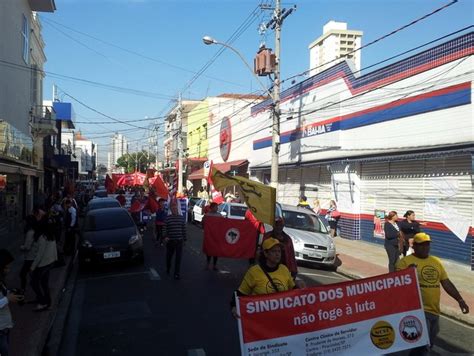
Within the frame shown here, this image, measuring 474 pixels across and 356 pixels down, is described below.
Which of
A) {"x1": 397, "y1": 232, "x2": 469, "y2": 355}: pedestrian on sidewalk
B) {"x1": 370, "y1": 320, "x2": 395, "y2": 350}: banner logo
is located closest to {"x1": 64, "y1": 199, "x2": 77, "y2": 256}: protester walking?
{"x1": 397, "y1": 232, "x2": 469, "y2": 355}: pedestrian on sidewalk

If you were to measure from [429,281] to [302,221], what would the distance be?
9620 millimetres

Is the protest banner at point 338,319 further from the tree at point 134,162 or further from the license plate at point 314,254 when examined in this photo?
the tree at point 134,162

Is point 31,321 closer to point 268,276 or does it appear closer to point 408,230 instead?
point 268,276

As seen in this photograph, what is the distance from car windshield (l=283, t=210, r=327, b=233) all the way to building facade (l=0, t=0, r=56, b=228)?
9468 mm

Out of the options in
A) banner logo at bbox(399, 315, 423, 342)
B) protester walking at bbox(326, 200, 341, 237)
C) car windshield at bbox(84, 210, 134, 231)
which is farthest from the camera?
protester walking at bbox(326, 200, 341, 237)

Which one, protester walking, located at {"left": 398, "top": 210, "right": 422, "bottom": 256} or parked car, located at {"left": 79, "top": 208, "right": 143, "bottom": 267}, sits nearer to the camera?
protester walking, located at {"left": 398, "top": 210, "right": 422, "bottom": 256}

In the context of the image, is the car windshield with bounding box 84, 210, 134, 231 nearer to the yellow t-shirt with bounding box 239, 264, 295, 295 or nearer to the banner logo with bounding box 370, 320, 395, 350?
the yellow t-shirt with bounding box 239, 264, 295, 295

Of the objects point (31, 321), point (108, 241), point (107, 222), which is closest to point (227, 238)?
point (108, 241)

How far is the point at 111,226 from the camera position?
13117 mm

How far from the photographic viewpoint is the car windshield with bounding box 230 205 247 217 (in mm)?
18922

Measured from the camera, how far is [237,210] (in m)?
19.2

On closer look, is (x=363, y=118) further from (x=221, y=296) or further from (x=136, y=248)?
(x=221, y=296)

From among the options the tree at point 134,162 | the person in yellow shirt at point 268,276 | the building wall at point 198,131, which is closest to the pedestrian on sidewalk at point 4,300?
the person in yellow shirt at point 268,276

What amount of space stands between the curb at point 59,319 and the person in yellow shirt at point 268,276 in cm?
328
